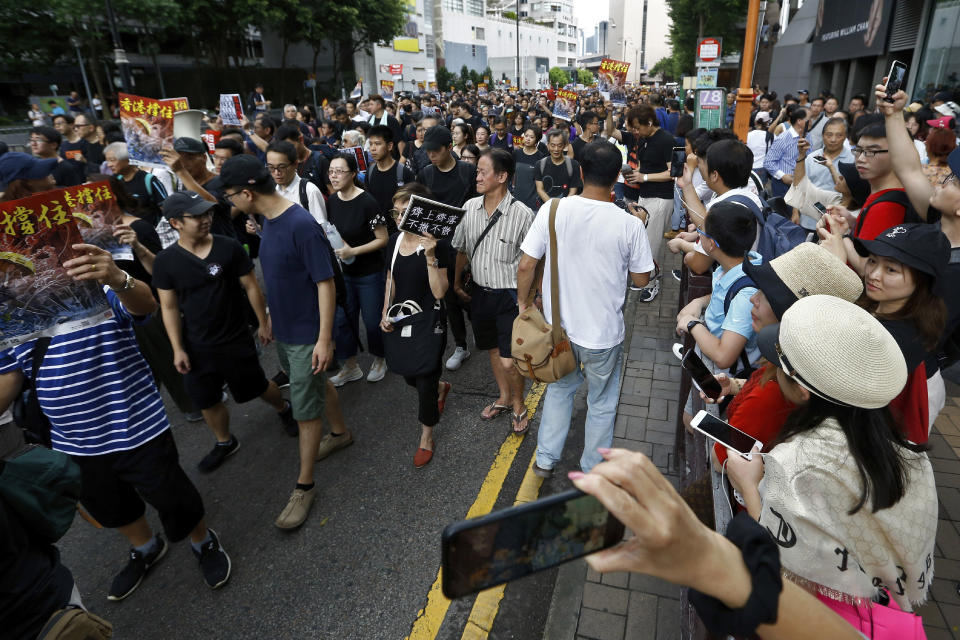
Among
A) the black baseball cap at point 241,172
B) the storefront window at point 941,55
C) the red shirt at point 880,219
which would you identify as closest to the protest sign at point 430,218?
the black baseball cap at point 241,172

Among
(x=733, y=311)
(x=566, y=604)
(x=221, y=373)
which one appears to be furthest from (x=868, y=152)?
(x=221, y=373)

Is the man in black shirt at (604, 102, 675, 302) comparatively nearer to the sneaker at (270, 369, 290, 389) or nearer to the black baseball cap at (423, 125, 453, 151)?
the black baseball cap at (423, 125, 453, 151)

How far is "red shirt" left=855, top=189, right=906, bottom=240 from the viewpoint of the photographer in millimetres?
3293

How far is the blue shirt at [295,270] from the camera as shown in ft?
10.9

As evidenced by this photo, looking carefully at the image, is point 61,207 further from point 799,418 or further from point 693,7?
point 693,7

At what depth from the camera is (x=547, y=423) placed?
3.52 m

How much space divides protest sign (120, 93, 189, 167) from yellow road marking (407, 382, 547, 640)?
4.03 metres

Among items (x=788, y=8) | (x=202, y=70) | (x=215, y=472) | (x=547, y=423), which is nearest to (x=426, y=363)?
(x=547, y=423)

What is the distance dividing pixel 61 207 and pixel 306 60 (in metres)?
52.3

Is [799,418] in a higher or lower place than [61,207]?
lower

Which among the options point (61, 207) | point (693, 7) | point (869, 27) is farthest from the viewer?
point (693, 7)

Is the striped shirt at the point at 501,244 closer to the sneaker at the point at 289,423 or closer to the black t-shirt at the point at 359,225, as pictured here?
the black t-shirt at the point at 359,225

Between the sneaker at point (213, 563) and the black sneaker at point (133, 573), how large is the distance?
25 cm

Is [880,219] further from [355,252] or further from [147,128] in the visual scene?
[147,128]
